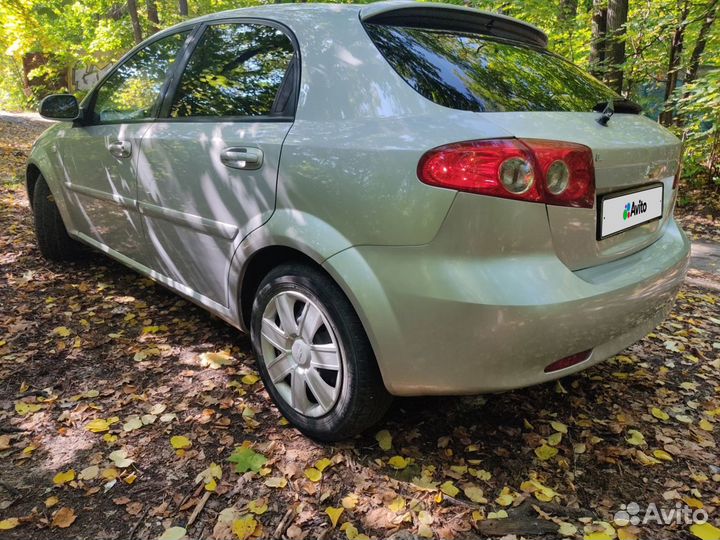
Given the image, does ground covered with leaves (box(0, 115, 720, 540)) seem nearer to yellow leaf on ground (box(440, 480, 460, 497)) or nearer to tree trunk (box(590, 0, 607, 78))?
yellow leaf on ground (box(440, 480, 460, 497))

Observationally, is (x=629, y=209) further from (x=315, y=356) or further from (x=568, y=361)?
(x=315, y=356)

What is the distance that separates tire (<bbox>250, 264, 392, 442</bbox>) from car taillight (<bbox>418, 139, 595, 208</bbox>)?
59cm

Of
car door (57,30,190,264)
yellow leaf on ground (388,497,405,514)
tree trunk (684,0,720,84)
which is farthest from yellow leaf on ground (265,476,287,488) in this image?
tree trunk (684,0,720,84)

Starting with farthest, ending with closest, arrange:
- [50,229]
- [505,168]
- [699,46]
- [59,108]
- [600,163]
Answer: [699,46], [50,229], [59,108], [600,163], [505,168]

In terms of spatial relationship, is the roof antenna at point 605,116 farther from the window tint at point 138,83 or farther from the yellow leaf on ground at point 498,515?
the window tint at point 138,83

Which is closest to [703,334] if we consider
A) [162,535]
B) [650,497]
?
[650,497]

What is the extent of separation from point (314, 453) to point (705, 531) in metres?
1.40

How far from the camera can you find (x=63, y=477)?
197 cm

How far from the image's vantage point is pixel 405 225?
162cm

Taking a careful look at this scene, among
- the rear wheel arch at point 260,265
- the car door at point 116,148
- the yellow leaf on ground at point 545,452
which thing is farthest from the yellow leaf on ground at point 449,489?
the car door at point 116,148

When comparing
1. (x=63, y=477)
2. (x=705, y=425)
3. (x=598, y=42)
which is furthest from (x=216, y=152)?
(x=598, y=42)

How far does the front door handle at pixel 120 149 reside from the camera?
2854mm

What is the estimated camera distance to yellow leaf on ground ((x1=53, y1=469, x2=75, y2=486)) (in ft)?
6.39

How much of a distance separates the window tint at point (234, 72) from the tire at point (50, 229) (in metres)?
2.04
